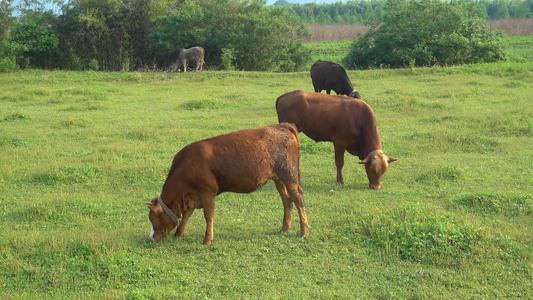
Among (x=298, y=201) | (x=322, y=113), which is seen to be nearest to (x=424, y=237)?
(x=298, y=201)

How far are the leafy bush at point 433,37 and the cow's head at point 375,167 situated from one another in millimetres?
16803

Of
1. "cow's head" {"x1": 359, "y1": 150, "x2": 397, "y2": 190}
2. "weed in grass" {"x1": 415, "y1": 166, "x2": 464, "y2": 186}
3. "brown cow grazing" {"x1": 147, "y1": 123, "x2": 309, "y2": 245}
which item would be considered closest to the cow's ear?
"brown cow grazing" {"x1": 147, "y1": 123, "x2": 309, "y2": 245}

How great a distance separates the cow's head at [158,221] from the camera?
6.20 m

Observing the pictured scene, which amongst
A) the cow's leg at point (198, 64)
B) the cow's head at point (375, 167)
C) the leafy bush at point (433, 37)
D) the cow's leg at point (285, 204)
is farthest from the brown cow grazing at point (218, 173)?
the leafy bush at point (433, 37)

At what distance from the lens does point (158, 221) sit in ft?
20.6

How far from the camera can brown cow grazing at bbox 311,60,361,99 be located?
15.4 meters

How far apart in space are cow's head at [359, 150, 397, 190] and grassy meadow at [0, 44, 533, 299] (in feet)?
0.56

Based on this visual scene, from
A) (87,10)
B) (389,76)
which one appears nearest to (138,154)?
(389,76)

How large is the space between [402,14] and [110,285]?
24.0 m

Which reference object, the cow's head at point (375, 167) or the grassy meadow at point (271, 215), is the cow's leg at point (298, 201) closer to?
the grassy meadow at point (271, 215)

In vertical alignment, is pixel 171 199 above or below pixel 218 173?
below

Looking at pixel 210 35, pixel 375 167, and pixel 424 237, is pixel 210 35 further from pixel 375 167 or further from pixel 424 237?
pixel 424 237

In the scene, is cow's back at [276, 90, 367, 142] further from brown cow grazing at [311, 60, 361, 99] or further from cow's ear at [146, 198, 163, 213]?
brown cow grazing at [311, 60, 361, 99]

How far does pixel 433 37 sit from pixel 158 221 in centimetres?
2202
